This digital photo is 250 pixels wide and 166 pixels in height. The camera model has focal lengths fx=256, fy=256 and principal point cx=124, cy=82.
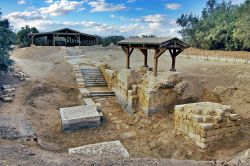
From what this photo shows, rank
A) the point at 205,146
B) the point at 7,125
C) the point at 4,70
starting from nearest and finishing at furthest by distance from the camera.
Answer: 1. the point at 205,146
2. the point at 7,125
3. the point at 4,70

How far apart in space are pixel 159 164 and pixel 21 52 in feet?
99.2

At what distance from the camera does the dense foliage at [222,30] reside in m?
28.6

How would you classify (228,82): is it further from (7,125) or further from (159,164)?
(7,125)

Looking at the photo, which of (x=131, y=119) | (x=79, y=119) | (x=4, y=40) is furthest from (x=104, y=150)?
(x=4, y=40)

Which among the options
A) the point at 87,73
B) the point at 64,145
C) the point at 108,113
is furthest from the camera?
the point at 87,73

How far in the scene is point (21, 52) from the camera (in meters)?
31.9

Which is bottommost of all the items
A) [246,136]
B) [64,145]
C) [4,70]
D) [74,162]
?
[64,145]

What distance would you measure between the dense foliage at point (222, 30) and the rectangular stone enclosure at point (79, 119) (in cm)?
2166

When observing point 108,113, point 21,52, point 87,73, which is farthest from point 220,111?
point 21,52

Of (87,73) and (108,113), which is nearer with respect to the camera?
(108,113)

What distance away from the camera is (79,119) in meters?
11.3

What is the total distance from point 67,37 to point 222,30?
22.5 metres

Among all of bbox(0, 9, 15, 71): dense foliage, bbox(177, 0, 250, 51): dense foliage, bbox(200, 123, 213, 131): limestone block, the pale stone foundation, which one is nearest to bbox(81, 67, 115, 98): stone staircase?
bbox(0, 9, 15, 71): dense foliage

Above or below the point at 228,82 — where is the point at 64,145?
below
